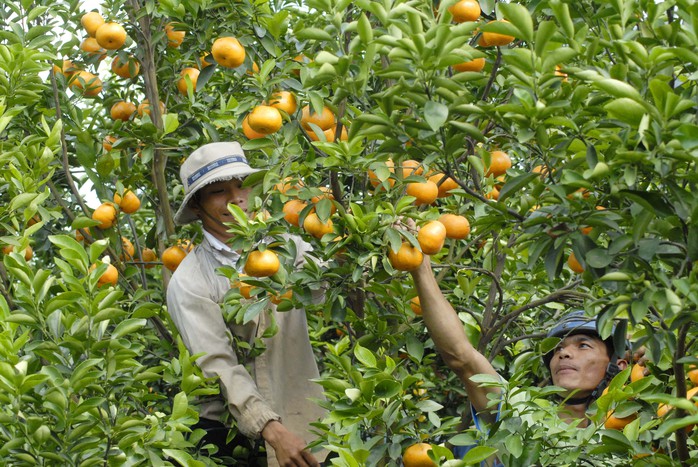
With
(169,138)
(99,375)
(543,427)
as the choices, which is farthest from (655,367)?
(169,138)

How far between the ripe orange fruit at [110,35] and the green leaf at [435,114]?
2281 mm

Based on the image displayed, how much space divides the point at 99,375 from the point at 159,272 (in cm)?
268

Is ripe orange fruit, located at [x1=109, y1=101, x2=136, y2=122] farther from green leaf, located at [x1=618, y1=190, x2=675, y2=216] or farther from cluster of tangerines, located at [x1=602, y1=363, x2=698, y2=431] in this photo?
green leaf, located at [x1=618, y1=190, x2=675, y2=216]

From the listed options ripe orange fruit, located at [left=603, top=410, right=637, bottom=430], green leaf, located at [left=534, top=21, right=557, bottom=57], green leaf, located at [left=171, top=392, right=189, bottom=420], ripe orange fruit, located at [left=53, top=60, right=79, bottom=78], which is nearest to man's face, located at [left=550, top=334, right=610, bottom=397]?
ripe orange fruit, located at [left=603, top=410, right=637, bottom=430]

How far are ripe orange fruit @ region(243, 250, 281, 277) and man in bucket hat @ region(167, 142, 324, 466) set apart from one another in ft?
1.62

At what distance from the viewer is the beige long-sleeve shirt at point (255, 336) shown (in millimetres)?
3912

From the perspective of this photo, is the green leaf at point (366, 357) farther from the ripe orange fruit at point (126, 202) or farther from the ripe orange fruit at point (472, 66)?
the ripe orange fruit at point (126, 202)

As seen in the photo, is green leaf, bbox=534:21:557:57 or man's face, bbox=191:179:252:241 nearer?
green leaf, bbox=534:21:557:57

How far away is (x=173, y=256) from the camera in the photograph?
4.48m

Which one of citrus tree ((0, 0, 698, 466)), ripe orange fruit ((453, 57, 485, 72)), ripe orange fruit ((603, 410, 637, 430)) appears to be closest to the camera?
citrus tree ((0, 0, 698, 466))

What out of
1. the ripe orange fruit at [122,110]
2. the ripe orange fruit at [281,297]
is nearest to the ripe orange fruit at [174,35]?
the ripe orange fruit at [122,110]

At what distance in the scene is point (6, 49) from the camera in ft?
12.5

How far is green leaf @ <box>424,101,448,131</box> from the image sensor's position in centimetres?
253

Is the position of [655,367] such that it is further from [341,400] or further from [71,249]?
[71,249]
